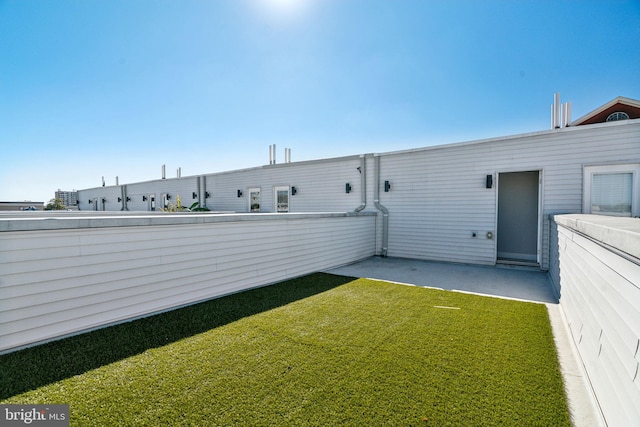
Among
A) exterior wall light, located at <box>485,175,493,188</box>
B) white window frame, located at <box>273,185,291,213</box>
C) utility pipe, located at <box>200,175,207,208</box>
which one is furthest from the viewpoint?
utility pipe, located at <box>200,175,207,208</box>

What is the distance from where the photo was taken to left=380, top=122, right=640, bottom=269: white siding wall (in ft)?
18.0

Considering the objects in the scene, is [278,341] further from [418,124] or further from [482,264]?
[418,124]

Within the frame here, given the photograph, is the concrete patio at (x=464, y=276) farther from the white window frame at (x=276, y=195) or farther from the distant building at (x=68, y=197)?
the distant building at (x=68, y=197)

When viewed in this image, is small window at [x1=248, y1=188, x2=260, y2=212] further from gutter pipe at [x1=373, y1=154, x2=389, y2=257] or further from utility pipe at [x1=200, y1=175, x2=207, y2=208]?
gutter pipe at [x1=373, y1=154, x2=389, y2=257]

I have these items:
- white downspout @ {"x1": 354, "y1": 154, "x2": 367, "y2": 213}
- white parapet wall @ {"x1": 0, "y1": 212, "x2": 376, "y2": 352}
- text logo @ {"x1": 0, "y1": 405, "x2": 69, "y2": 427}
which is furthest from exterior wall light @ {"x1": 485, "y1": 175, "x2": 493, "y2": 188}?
text logo @ {"x1": 0, "y1": 405, "x2": 69, "y2": 427}

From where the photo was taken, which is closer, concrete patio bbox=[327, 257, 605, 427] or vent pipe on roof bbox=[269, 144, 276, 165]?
concrete patio bbox=[327, 257, 605, 427]

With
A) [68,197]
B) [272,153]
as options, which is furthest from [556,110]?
[68,197]

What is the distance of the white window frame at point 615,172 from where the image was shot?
16.5ft

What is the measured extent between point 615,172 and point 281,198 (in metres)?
8.65

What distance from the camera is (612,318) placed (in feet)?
5.03

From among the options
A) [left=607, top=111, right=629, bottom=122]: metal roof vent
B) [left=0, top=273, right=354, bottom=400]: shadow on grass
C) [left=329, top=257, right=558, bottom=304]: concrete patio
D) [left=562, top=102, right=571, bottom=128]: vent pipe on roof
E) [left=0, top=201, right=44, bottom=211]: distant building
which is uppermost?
[left=607, top=111, right=629, bottom=122]: metal roof vent

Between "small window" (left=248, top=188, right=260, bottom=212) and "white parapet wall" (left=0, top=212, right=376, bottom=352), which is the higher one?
"small window" (left=248, top=188, right=260, bottom=212)

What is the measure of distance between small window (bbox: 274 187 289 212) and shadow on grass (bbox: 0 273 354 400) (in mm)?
6049

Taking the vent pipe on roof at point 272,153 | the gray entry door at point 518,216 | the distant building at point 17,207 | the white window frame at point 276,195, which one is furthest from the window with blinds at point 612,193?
the distant building at point 17,207
